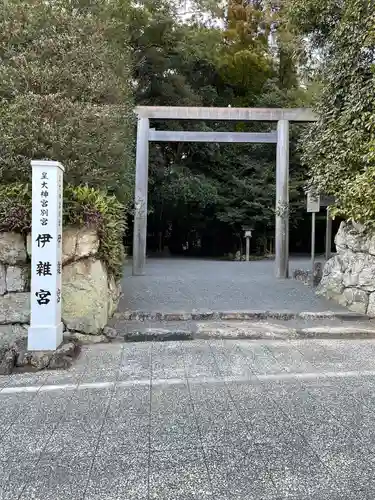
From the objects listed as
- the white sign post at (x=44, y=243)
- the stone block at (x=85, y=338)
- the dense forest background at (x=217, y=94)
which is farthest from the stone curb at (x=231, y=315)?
the dense forest background at (x=217, y=94)

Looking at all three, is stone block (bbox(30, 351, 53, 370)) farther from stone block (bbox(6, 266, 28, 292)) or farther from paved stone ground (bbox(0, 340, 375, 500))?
stone block (bbox(6, 266, 28, 292))

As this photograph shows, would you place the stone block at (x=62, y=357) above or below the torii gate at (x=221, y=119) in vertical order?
below

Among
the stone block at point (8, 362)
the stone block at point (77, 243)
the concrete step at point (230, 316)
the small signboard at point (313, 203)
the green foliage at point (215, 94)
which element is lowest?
the stone block at point (8, 362)

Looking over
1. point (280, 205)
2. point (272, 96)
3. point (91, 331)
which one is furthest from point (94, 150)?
point (272, 96)

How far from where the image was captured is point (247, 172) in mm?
18109

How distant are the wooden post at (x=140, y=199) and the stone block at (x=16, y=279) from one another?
5091mm

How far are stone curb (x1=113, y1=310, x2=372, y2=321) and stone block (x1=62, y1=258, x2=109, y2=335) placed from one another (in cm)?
68

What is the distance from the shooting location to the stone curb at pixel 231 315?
16.6 ft

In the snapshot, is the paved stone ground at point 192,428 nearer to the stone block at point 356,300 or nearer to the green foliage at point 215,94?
the stone block at point 356,300

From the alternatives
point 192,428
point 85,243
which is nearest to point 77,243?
point 85,243

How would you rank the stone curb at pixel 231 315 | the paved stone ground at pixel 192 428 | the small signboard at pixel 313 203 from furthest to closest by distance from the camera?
the small signboard at pixel 313 203 → the stone curb at pixel 231 315 → the paved stone ground at pixel 192 428

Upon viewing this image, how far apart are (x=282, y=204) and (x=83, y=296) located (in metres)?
6.27

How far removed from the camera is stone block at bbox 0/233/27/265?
13.9ft

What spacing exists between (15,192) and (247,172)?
14768mm
